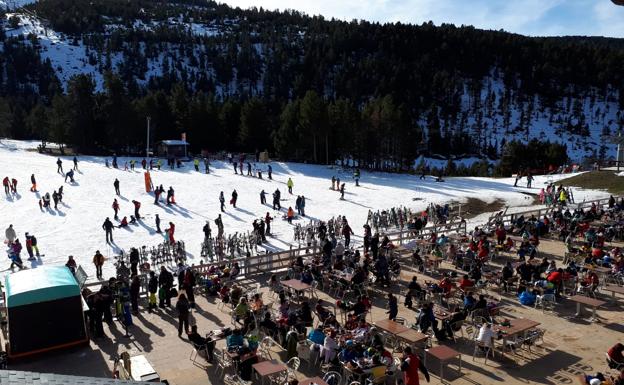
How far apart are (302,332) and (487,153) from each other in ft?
391

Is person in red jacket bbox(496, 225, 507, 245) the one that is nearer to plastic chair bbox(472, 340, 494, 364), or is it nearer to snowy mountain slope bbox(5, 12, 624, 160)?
plastic chair bbox(472, 340, 494, 364)

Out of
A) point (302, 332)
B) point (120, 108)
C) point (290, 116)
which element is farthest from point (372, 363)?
point (120, 108)

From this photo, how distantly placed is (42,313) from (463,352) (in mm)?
9608

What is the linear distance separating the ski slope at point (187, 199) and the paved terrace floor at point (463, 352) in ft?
28.1

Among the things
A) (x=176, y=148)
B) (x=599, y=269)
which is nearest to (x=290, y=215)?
(x=599, y=269)

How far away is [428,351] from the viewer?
36.7 feet

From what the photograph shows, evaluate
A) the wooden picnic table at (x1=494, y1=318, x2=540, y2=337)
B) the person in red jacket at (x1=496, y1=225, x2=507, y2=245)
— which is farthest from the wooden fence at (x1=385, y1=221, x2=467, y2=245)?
the wooden picnic table at (x1=494, y1=318, x2=540, y2=337)

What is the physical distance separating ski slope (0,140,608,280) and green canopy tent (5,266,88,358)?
9512 millimetres

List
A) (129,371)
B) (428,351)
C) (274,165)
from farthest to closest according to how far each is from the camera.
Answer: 1. (274,165)
2. (428,351)
3. (129,371)

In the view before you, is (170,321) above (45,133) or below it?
below

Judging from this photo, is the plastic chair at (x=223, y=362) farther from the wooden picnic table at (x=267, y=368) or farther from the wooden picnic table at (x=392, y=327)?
the wooden picnic table at (x=392, y=327)

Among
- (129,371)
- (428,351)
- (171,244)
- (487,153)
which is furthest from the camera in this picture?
(487,153)

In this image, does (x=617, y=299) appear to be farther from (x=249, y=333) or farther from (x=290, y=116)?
(x=290, y=116)

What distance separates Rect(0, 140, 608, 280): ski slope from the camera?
25938 mm
